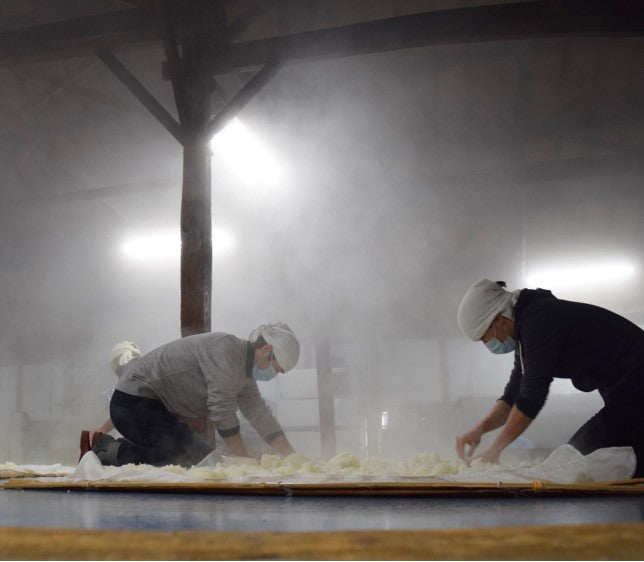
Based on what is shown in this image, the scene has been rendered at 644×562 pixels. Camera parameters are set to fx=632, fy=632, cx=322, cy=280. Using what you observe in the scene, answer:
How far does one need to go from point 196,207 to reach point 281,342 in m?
1.33

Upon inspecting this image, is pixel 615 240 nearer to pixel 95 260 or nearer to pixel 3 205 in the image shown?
pixel 95 260

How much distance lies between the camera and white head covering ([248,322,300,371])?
3.49m

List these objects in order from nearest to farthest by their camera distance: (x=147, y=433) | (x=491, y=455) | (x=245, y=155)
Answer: (x=491, y=455) → (x=147, y=433) → (x=245, y=155)

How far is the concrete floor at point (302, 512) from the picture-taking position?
1.26 m

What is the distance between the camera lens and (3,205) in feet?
25.1

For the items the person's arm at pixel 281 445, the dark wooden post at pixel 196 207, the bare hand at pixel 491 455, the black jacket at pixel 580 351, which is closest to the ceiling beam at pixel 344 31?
the dark wooden post at pixel 196 207

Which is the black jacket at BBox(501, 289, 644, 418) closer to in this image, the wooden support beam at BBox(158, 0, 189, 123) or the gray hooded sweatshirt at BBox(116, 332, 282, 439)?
the gray hooded sweatshirt at BBox(116, 332, 282, 439)

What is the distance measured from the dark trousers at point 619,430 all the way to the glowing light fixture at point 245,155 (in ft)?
14.0

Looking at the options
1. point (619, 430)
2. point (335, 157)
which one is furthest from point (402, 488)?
point (335, 157)

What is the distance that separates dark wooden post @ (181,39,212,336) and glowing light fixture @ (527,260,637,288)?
672 centimetres

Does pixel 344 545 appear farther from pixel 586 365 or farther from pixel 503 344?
pixel 503 344

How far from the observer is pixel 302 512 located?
5.11ft

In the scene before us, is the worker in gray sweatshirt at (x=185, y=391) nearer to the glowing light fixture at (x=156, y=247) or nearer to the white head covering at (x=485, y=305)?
the white head covering at (x=485, y=305)

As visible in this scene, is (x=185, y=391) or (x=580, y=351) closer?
(x=580, y=351)
